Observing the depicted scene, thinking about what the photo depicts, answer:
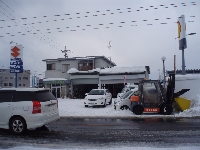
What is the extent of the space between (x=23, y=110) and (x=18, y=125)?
641 mm

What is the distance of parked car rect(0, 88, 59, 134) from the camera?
8.22m

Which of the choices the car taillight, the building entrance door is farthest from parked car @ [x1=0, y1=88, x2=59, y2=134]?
the building entrance door

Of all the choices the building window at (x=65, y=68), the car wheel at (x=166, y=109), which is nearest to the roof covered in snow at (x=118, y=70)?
the building window at (x=65, y=68)

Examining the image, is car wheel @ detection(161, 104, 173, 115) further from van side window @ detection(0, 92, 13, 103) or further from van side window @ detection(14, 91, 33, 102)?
van side window @ detection(0, 92, 13, 103)

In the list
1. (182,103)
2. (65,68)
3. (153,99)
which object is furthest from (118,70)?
(153,99)

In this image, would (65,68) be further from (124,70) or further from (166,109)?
(166,109)

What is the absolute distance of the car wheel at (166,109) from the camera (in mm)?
13750

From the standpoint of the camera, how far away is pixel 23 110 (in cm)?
829

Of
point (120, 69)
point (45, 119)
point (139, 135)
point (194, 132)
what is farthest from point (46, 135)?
point (120, 69)

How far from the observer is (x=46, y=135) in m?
8.13

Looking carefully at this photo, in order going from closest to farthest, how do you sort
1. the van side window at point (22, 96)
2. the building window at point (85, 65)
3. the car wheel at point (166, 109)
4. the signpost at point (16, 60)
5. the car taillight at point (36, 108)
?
the car taillight at point (36, 108) < the van side window at point (22, 96) < the car wheel at point (166, 109) < the signpost at point (16, 60) < the building window at point (85, 65)

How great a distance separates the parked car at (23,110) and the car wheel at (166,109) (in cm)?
785

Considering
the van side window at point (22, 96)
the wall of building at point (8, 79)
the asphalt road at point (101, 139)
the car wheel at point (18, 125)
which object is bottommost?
the asphalt road at point (101, 139)

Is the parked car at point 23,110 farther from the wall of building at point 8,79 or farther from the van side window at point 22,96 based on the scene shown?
the wall of building at point 8,79
